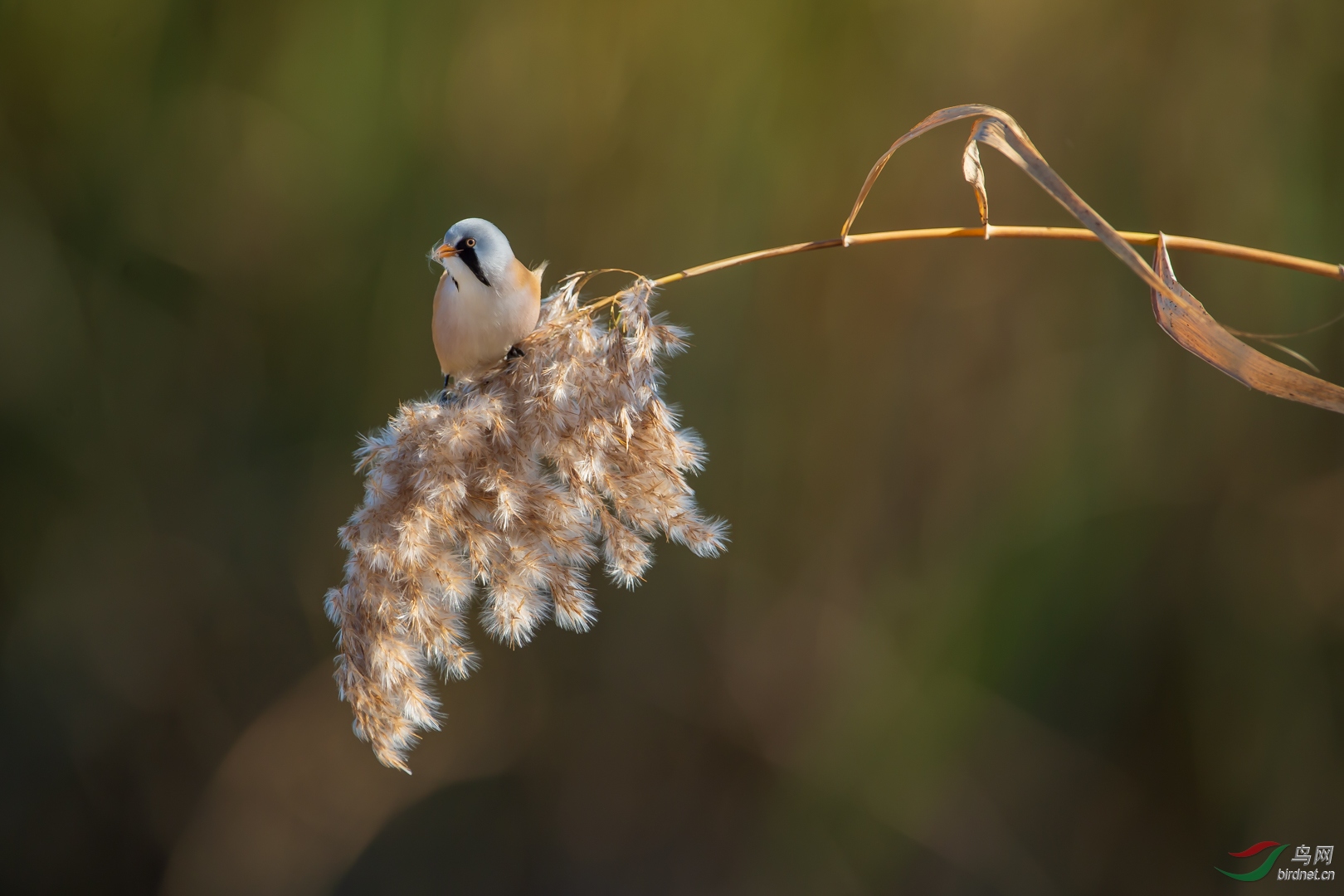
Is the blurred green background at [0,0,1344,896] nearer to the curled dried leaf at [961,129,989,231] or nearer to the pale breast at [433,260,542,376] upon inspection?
the pale breast at [433,260,542,376]

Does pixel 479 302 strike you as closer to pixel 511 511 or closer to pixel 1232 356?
pixel 511 511

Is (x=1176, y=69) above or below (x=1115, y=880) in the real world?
above

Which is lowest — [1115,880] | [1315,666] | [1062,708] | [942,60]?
[1115,880]

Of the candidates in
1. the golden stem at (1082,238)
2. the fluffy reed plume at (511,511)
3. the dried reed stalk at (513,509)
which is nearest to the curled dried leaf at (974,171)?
the dried reed stalk at (513,509)

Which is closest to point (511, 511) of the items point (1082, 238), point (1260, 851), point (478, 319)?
point (478, 319)

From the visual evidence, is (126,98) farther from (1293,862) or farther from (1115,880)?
(1293,862)

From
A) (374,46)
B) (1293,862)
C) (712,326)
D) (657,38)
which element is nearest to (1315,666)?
(1293,862)
